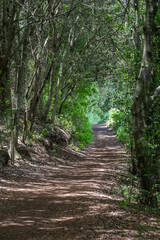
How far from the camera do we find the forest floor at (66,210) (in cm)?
475

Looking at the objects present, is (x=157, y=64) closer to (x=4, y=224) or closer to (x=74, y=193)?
(x=74, y=193)

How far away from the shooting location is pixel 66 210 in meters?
6.08

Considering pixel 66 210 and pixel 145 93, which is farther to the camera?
pixel 145 93

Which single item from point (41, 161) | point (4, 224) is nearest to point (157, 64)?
point (4, 224)

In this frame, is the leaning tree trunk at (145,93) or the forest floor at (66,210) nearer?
the forest floor at (66,210)

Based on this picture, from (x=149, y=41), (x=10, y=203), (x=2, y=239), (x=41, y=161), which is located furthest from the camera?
(x=41, y=161)

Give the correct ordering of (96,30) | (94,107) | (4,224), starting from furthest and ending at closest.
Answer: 1. (94,107)
2. (96,30)
3. (4,224)

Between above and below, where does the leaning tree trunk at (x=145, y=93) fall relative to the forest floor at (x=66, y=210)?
above

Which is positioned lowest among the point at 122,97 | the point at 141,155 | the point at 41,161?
the point at 41,161

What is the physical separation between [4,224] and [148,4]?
5.59 metres

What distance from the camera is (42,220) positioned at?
548 cm

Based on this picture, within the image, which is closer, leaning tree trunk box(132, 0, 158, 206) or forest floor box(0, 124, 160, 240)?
forest floor box(0, 124, 160, 240)

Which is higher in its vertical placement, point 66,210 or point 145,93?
point 145,93

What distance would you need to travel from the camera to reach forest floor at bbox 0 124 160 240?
4.75 meters
